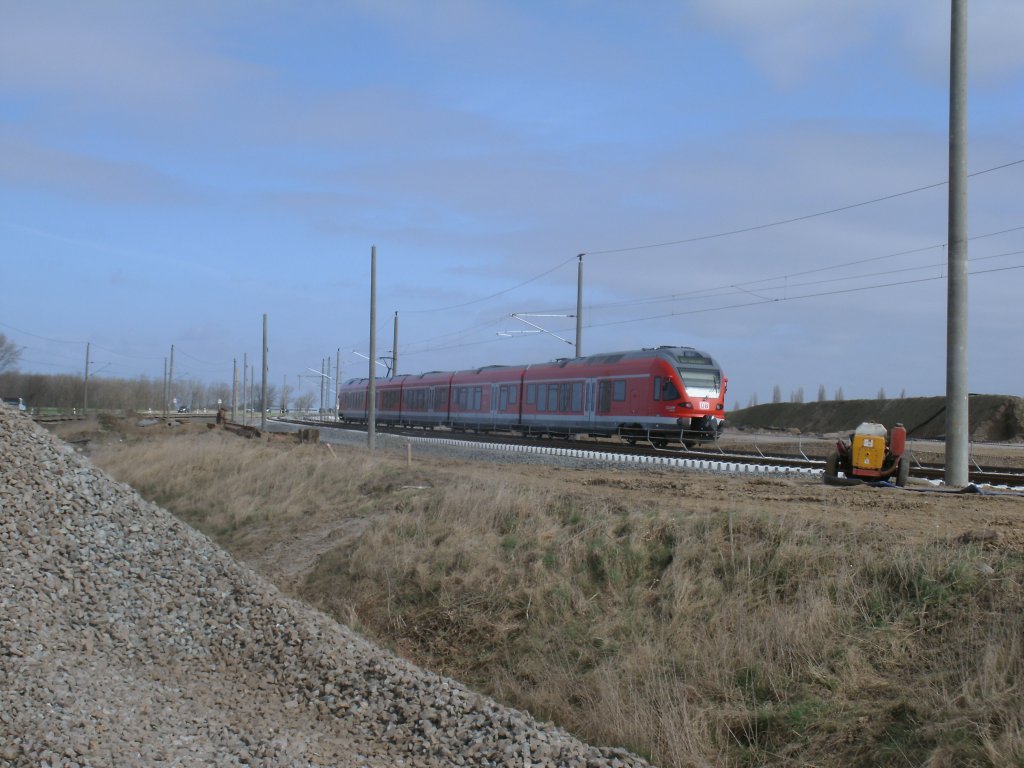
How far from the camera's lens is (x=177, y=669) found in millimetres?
9000

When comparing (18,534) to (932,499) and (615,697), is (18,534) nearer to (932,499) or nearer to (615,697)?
(615,697)

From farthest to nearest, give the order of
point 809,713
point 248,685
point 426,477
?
1. point 426,477
2. point 248,685
3. point 809,713

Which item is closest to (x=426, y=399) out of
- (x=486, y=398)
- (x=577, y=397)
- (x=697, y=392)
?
(x=486, y=398)

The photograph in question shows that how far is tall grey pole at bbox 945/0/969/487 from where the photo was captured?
15.9m

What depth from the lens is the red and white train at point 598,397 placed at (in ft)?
105

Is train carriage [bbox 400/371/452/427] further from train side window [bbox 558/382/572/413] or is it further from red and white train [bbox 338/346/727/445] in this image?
train side window [bbox 558/382/572/413]

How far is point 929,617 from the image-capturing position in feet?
26.2

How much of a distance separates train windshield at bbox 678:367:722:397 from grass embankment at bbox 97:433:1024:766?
55.8ft

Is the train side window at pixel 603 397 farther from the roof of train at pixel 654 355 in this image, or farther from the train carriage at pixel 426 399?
the train carriage at pixel 426 399

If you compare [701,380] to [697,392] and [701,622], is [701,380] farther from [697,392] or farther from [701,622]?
[701,622]

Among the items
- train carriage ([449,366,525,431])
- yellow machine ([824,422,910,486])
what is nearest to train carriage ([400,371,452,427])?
train carriage ([449,366,525,431])

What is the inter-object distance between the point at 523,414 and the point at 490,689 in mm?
33643

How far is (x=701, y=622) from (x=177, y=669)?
5.06 meters

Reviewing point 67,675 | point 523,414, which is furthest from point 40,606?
point 523,414
